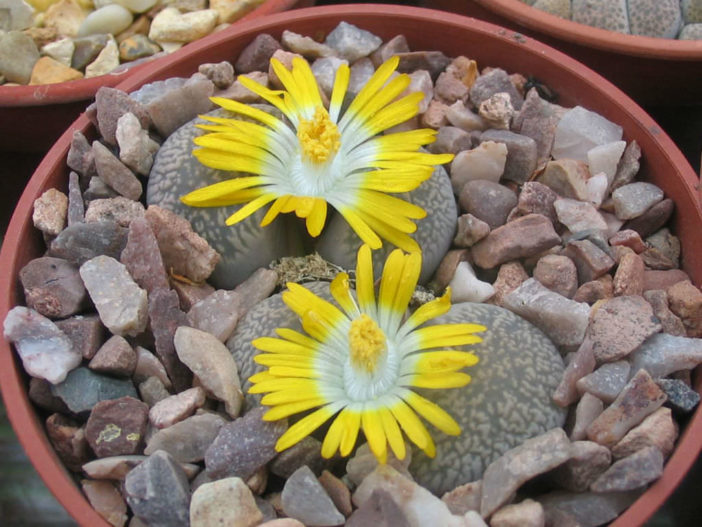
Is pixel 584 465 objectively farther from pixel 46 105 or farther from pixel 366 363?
pixel 46 105

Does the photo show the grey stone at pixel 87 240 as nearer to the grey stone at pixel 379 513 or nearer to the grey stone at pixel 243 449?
the grey stone at pixel 243 449

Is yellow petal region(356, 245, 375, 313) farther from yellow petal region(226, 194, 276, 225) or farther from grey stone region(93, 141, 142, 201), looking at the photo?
grey stone region(93, 141, 142, 201)

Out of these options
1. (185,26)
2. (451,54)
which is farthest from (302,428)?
(185,26)

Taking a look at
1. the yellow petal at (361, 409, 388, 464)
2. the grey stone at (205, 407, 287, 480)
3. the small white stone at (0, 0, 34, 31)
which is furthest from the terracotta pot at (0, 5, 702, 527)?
the small white stone at (0, 0, 34, 31)

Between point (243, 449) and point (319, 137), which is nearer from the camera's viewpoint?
point (243, 449)

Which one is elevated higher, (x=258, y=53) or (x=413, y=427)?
(x=258, y=53)
